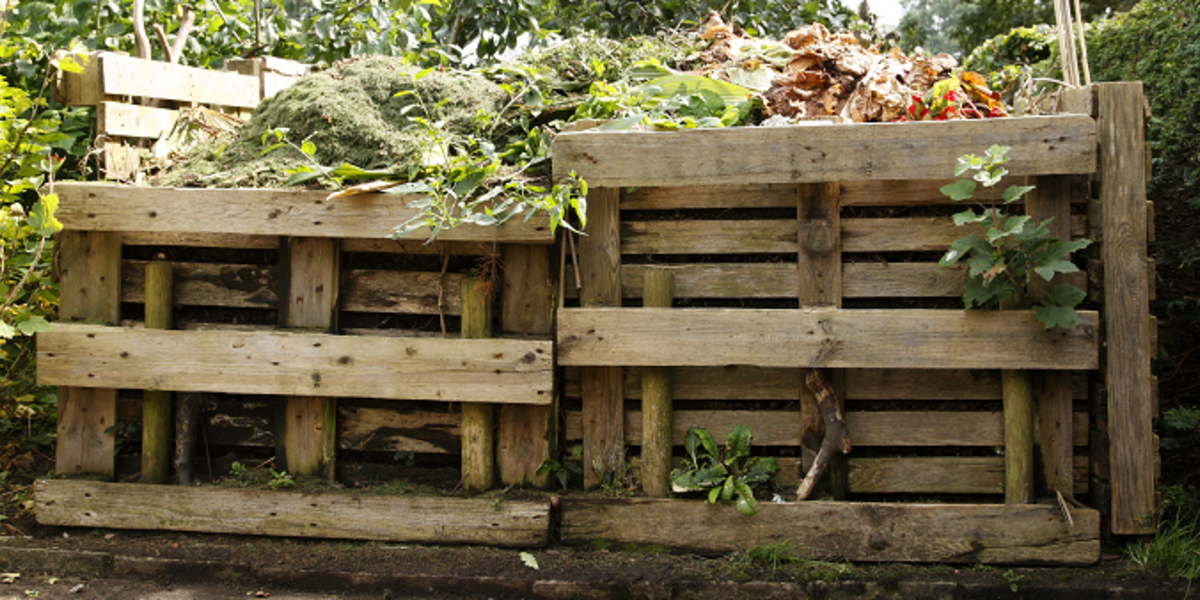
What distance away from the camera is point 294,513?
385 centimetres

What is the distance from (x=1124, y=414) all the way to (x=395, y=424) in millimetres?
3241

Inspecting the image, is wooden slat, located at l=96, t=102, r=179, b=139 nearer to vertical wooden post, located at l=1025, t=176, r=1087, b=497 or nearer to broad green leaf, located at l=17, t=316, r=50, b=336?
broad green leaf, located at l=17, t=316, r=50, b=336

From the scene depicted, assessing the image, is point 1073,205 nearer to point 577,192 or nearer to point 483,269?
point 577,192

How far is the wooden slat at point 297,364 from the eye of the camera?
368cm

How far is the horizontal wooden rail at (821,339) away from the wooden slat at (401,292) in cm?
60

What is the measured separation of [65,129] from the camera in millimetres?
5375

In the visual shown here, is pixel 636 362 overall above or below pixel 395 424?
above

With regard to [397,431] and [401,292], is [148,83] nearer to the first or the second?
[401,292]

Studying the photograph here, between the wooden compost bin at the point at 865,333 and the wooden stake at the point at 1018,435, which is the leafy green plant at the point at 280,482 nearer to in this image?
the wooden compost bin at the point at 865,333

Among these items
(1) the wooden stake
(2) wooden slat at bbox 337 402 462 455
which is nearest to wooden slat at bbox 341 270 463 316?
(2) wooden slat at bbox 337 402 462 455

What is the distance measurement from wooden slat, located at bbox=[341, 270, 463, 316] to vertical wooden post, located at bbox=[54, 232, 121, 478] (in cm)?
114

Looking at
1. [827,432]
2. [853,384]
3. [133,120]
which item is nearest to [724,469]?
[827,432]

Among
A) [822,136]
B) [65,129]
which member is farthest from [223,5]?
[822,136]

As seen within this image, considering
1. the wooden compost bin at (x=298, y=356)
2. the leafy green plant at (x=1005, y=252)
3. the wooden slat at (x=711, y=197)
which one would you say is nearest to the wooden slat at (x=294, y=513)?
the wooden compost bin at (x=298, y=356)
